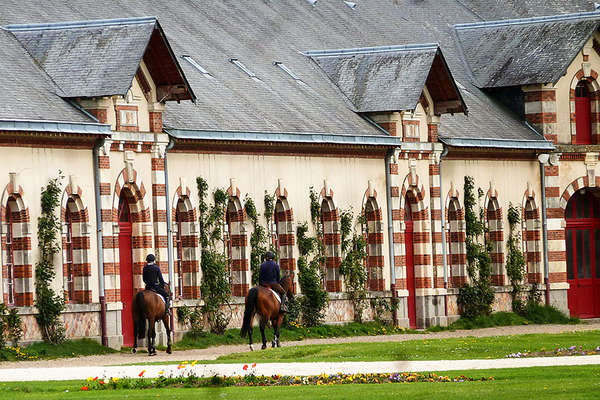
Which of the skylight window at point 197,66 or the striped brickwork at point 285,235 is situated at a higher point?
the skylight window at point 197,66

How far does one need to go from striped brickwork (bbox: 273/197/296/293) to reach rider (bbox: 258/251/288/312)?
258 inches

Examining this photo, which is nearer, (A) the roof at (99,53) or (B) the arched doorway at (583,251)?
(A) the roof at (99,53)

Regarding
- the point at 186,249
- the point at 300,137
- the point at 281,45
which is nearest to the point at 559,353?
the point at 186,249

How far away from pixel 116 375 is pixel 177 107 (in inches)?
545

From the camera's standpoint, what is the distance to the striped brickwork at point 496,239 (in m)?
52.7

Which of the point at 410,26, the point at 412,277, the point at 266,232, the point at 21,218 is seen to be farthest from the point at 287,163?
the point at 410,26

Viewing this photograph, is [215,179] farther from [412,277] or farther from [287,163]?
[412,277]

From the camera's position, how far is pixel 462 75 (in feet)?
183

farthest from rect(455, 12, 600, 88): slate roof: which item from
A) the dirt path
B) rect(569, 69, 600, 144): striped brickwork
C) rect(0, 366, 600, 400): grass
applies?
rect(0, 366, 600, 400): grass

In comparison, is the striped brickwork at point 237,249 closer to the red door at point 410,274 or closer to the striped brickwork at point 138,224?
the striped brickwork at point 138,224

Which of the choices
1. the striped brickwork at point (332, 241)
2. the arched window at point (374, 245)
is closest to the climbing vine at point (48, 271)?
the striped brickwork at point (332, 241)

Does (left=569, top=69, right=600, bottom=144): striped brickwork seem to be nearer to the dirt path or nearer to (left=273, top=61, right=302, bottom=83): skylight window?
the dirt path

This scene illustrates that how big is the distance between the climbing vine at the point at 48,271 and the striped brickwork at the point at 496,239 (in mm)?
18608

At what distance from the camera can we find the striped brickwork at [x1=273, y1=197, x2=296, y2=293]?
146 feet
